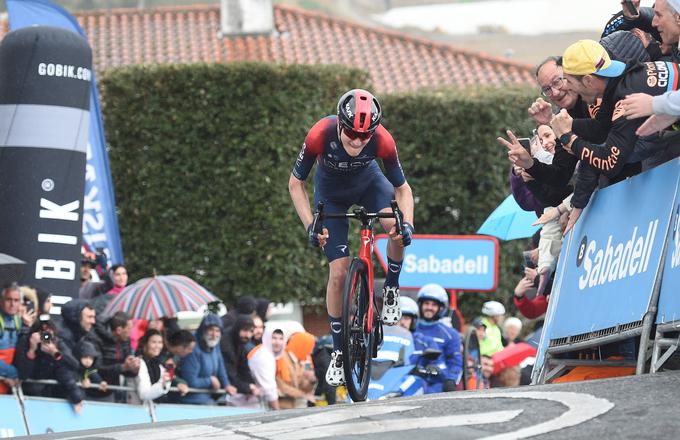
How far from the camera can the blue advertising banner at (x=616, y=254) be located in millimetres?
8391

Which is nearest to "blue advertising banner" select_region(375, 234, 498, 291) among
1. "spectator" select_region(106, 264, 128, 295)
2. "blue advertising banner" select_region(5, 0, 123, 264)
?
"spectator" select_region(106, 264, 128, 295)

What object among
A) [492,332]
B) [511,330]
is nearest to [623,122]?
[492,332]

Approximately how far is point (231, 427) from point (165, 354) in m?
7.88

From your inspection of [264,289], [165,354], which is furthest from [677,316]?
[264,289]

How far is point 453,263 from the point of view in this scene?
17578 millimetres

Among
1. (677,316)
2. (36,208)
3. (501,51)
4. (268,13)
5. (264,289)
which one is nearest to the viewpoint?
(677,316)

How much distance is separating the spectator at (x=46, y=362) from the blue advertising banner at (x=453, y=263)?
5.55 meters

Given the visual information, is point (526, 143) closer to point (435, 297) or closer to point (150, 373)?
point (435, 297)

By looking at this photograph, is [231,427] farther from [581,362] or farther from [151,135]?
[151,135]

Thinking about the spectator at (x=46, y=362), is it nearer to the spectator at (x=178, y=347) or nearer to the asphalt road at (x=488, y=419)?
the spectator at (x=178, y=347)

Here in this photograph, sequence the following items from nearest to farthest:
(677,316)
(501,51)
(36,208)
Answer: (677,316), (36,208), (501,51)

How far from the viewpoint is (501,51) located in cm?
5966

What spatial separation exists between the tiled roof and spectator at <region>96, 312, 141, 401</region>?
80.0 feet

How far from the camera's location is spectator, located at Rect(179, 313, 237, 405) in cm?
1485
